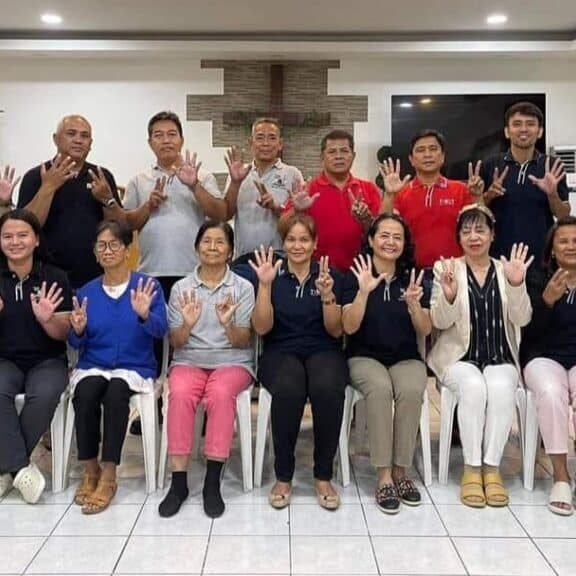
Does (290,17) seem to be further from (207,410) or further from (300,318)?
(207,410)

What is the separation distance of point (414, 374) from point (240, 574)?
106 centimetres

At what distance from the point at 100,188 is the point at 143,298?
69cm

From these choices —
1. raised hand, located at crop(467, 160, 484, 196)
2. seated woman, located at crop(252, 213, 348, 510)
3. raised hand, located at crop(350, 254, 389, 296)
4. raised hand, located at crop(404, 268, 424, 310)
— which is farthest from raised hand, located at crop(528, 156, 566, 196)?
seated woman, located at crop(252, 213, 348, 510)

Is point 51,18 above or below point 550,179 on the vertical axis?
above

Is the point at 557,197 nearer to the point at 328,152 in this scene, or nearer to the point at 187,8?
the point at 328,152

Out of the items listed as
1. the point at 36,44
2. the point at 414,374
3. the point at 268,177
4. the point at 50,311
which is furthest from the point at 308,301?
the point at 36,44

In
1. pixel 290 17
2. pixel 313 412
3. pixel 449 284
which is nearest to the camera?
pixel 313 412

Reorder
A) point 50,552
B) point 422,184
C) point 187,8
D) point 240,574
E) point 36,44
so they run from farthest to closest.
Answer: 1. point 36,44
2. point 187,8
3. point 422,184
4. point 50,552
5. point 240,574

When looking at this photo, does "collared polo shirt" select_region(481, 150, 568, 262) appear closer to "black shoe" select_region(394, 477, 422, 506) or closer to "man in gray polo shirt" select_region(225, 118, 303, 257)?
"man in gray polo shirt" select_region(225, 118, 303, 257)

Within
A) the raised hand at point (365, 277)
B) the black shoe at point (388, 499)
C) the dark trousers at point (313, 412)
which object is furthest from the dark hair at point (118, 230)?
the black shoe at point (388, 499)

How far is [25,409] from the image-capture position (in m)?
2.54

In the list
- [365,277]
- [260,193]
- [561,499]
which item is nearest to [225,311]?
[365,277]

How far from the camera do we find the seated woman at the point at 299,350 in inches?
98.7

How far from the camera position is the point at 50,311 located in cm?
261
